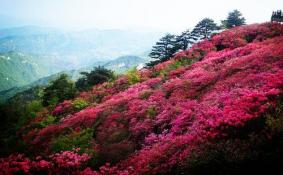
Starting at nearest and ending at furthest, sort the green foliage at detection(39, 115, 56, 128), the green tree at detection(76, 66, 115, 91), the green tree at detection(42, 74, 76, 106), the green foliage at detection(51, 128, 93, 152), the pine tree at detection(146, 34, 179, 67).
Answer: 1. the green foliage at detection(51, 128, 93, 152)
2. the green foliage at detection(39, 115, 56, 128)
3. the green tree at detection(42, 74, 76, 106)
4. the green tree at detection(76, 66, 115, 91)
5. the pine tree at detection(146, 34, 179, 67)

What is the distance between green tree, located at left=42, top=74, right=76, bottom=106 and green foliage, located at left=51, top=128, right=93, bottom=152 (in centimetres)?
1716

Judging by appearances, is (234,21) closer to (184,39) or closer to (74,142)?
(184,39)

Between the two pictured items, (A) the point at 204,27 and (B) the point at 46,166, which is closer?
(B) the point at 46,166

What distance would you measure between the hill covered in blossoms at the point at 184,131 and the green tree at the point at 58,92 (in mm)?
10542

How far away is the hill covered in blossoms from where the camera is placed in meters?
10.7

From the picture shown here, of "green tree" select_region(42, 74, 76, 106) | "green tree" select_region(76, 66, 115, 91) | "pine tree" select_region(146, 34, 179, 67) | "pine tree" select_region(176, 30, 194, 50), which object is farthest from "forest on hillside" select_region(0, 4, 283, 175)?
"pine tree" select_region(176, 30, 194, 50)

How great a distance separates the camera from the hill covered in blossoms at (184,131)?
10.7 m

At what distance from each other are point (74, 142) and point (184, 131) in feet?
24.0

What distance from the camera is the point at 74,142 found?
1853 centimetres

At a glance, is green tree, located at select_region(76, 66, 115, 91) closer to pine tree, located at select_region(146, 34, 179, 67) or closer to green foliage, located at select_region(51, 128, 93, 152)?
pine tree, located at select_region(146, 34, 179, 67)

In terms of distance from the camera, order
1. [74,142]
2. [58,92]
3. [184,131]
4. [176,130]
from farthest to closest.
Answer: [58,92] → [74,142] → [176,130] → [184,131]

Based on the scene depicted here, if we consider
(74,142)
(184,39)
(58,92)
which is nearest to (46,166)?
(74,142)

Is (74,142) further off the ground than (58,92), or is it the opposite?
(74,142)

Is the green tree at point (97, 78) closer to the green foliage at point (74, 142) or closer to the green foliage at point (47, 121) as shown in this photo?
the green foliage at point (47, 121)
